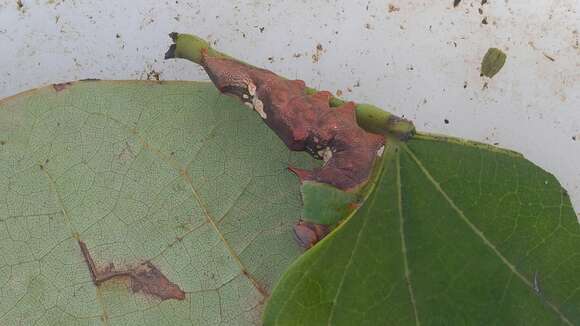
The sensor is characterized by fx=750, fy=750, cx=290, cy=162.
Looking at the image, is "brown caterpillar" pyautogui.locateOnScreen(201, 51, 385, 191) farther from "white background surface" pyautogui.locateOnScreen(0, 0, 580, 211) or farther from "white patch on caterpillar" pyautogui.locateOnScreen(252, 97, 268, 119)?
"white background surface" pyautogui.locateOnScreen(0, 0, 580, 211)

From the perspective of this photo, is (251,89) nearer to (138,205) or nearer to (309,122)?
(309,122)

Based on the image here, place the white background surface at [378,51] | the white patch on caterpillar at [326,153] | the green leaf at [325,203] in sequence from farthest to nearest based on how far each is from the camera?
the white background surface at [378,51], the white patch on caterpillar at [326,153], the green leaf at [325,203]

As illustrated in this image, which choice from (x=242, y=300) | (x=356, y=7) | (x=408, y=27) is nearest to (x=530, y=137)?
(x=408, y=27)

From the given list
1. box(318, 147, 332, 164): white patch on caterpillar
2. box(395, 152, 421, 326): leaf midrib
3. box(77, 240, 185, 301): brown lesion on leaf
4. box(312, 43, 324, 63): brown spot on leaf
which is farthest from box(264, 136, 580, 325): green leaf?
box(312, 43, 324, 63): brown spot on leaf

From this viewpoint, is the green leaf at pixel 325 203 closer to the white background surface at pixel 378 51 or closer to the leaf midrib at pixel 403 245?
the leaf midrib at pixel 403 245

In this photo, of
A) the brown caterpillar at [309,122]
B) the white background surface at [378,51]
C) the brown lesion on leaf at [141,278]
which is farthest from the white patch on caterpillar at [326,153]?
the brown lesion on leaf at [141,278]

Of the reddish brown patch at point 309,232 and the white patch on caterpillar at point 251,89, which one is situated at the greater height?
the white patch on caterpillar at point 251,89

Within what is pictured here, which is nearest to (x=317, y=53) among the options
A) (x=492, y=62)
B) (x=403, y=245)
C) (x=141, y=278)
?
(x=492, y=62)
